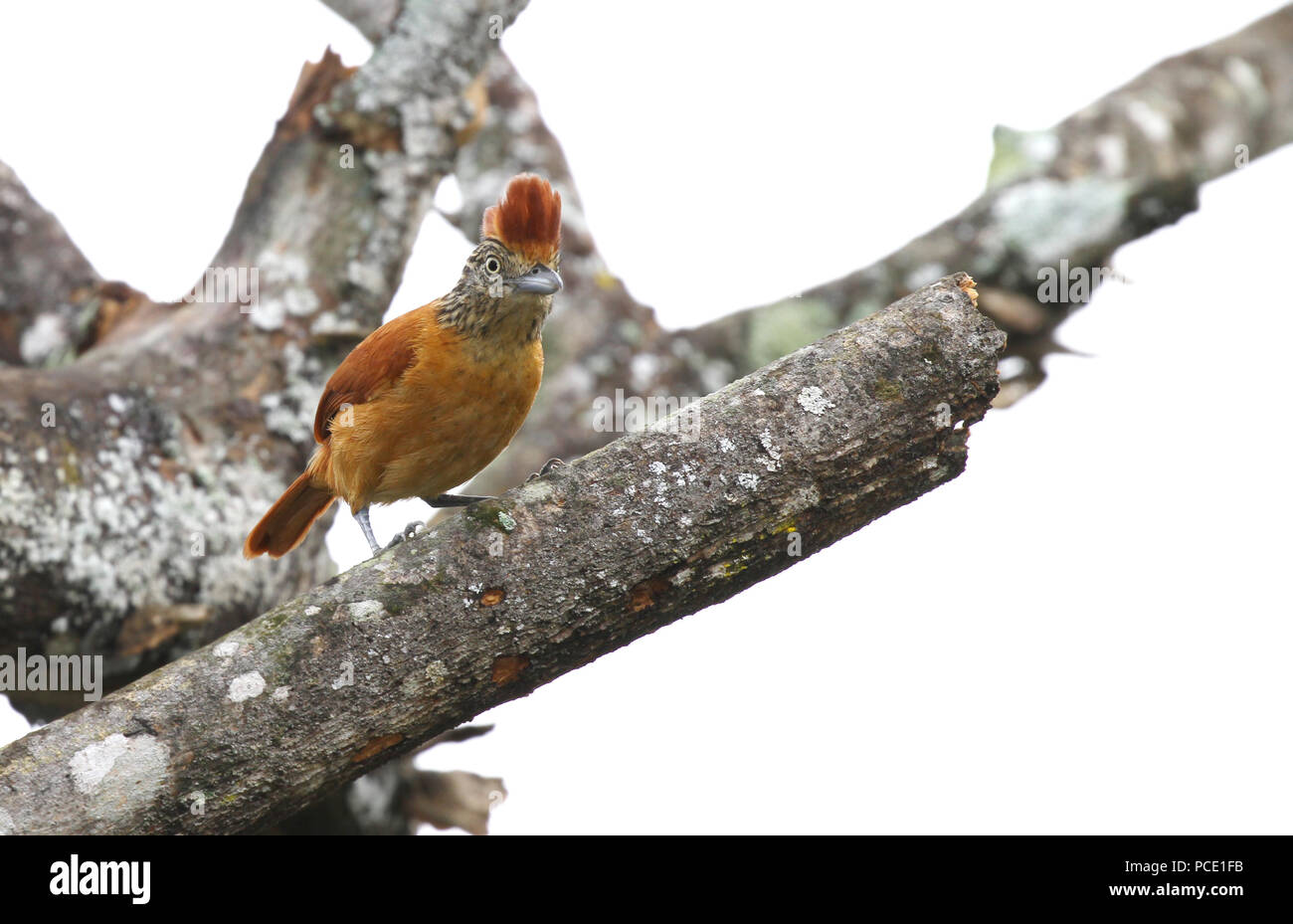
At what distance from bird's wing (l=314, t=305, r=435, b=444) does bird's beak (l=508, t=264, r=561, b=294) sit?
414mm

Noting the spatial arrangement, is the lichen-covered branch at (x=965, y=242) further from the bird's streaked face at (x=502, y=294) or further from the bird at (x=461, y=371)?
the bird's streaked face at (x=502, y=294)

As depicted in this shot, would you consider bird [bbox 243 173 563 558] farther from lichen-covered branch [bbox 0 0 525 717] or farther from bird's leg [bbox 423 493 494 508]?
lichen-covered branch [bbox 0 0 525 717]

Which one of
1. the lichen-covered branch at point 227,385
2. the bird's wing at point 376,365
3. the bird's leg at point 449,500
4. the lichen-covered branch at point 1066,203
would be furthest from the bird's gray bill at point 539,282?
the lichen-covered branch at point 1066,203

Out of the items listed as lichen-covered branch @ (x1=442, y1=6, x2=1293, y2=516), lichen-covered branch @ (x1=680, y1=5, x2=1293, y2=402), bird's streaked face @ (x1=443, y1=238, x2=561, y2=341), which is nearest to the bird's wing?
bird's streaked face @ (x1=443, y1=238, x2=561, y2=341)

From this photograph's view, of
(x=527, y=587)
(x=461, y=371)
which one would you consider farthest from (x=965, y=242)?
(x=527, y=587)

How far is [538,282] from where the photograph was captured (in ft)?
11.8

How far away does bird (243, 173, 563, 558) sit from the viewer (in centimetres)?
364

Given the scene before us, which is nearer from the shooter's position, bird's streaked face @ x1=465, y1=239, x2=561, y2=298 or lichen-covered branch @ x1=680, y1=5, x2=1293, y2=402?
bird's streaked face @ x1=465, y1=239, x2=561, y2=298

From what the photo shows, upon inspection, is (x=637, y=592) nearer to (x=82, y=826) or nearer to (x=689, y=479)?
(x=689, y=479)

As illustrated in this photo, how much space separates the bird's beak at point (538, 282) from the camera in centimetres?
358

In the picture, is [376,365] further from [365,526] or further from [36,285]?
[36,285]

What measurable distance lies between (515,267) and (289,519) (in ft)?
4.37

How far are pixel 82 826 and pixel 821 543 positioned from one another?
5.21 feet
